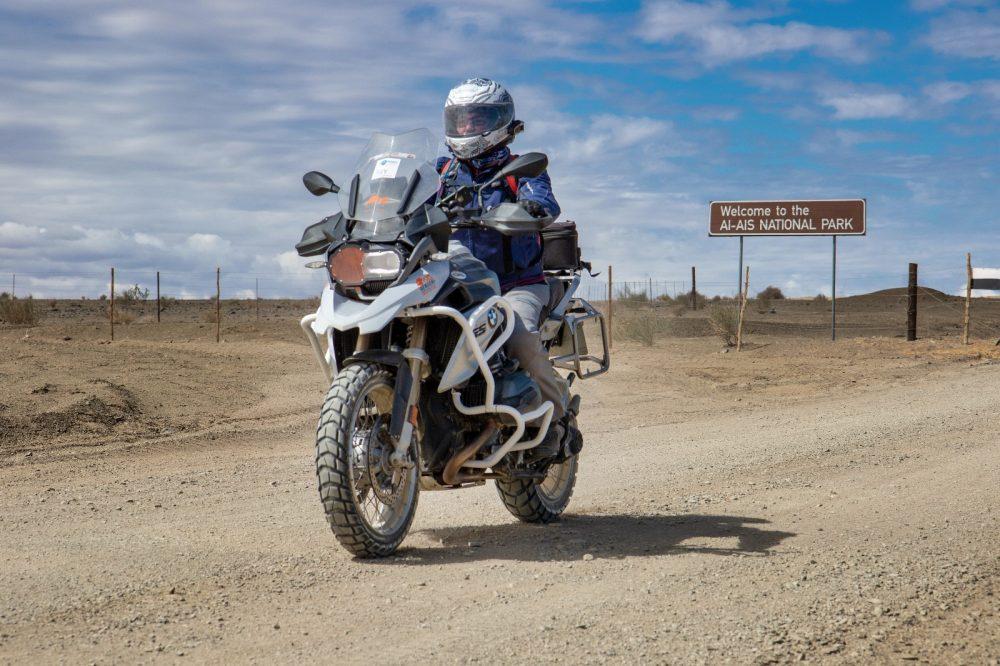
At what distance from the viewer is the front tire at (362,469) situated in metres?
5.22

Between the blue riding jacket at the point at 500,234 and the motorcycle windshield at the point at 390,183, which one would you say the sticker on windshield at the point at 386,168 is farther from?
the blue riding jacket at the point at 500,234

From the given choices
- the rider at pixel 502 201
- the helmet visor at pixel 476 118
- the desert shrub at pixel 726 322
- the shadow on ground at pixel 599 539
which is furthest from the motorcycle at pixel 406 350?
the desert shrub at pixel 726 322

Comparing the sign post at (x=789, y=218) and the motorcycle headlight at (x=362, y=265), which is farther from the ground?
the sign post at (x=789, y=218)

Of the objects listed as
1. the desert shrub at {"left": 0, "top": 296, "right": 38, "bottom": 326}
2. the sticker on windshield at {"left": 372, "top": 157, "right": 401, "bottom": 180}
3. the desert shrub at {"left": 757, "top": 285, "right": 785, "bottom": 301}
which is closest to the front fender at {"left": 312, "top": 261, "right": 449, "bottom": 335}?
the sticker on windshield at {"left": 372, "top": 157, "right": 401, "bottom": 180}

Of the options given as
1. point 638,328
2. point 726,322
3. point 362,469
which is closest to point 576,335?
point 362,469

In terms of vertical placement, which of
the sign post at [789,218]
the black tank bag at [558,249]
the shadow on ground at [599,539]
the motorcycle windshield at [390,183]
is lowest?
the shadow on ground at [599,539]

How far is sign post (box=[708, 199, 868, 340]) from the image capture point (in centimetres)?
3656

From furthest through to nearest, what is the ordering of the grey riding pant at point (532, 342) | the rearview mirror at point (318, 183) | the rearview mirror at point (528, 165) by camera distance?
→ the grey riding pant at point (532, 342) < the rearview mirror at point (318, 183) < the rearview mirror at point (528, 165)

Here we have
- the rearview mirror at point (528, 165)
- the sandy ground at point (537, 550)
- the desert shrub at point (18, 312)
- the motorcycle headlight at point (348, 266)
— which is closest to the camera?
the sandy ground at point (537, 550)

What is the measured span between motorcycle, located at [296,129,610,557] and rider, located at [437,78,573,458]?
0.52 ft

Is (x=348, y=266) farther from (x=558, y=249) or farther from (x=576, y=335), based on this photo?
(x=576, y=335)

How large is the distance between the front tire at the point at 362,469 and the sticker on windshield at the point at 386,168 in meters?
1.04

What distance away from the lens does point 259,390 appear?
17.1m

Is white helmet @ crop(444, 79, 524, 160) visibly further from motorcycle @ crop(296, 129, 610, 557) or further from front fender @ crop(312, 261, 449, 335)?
front fender @ crop(312, 261, 449, 335)
